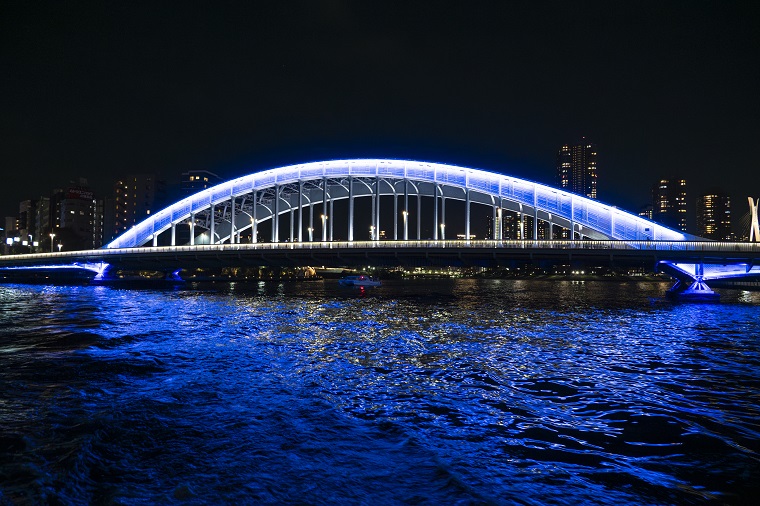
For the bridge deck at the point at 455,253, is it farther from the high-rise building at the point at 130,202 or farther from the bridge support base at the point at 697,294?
the high-rise building at the point at 130,202

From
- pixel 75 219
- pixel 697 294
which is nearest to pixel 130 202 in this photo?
pixel 75 219

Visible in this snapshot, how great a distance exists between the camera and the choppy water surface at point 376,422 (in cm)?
651

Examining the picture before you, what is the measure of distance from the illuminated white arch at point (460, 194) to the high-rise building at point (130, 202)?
95.9 m

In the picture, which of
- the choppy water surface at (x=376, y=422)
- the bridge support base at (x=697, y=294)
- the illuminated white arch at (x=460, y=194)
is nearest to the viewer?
the choppy water surface at (x=376, y=422)

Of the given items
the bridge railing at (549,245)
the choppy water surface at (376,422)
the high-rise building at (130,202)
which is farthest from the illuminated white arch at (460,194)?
the high-rise building at (130,202)

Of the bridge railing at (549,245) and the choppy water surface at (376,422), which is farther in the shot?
the bridge railing at (549,245)

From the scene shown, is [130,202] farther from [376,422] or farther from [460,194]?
[376,422]

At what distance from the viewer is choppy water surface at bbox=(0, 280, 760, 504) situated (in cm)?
651

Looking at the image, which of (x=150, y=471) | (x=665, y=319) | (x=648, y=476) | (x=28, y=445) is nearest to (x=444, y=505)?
(x=648, y=476)

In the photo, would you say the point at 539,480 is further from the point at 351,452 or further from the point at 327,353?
the point at 327,353

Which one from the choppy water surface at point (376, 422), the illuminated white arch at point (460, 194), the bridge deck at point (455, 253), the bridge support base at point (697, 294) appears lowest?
the bridge support base at point (697, 294)

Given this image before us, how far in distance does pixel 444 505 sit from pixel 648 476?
320 centimetres

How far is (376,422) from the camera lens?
9195 millimetres

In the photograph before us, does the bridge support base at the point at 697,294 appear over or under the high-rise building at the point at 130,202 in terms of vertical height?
under
